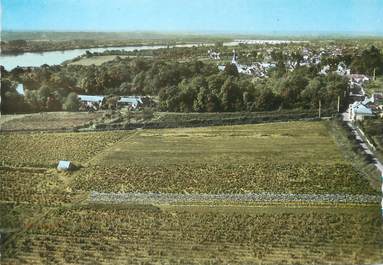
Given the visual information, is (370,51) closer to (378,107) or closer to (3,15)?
(378,107)

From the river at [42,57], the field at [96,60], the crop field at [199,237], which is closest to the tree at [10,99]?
the river at [42,57]

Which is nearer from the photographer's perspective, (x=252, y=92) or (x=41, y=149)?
(x=41, y=149)

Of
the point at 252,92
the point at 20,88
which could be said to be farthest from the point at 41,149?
the point at 252,92

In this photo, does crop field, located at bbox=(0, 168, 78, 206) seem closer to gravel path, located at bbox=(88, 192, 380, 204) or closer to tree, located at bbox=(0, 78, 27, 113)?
gravel path, located at bbox=(88, 192, 380, 204)

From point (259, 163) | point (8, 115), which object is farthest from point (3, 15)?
point (259, 163)

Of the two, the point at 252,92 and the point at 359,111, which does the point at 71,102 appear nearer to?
the point at 252,92

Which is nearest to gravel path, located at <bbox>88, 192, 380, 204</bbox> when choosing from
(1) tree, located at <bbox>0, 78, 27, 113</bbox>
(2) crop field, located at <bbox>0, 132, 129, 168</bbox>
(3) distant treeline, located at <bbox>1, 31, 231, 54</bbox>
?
(2) crop field, located at <bbox>0, 132, 129, 168</bbox>
